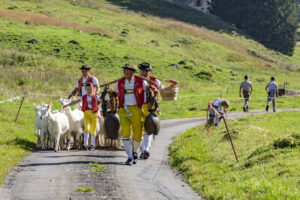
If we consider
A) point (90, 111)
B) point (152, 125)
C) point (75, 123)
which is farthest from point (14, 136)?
point (152, 125)

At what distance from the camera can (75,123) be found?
50.6ft

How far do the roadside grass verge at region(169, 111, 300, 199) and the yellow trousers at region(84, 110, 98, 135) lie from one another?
100 inches

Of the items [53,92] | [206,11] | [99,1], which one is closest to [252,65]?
[99,1]

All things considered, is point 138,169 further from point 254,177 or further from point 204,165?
point 254,177

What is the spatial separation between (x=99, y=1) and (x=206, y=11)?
3302 centimetres

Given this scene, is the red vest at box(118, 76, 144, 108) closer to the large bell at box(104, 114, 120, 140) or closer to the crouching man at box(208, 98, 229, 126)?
the large bell at box(104, 114, 120, 140)

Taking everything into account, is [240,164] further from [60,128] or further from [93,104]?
[60,128]

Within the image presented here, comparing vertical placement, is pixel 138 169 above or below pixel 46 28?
below

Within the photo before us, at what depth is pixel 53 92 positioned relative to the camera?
91.6 feet

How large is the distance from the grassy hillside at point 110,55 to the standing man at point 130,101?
10.5 feet

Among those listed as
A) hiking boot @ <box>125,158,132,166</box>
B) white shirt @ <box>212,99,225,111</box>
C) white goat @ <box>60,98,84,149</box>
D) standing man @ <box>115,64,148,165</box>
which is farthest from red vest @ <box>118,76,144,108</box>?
A: white shirt @ <box>212,99,225,111</box>

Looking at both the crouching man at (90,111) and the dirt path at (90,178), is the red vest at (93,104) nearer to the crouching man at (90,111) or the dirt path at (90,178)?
the crouching man at (90,111)

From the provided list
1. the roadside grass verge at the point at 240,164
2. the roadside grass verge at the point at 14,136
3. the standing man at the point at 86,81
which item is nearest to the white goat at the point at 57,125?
the standing man at the point at 86,81

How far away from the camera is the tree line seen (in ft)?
288
